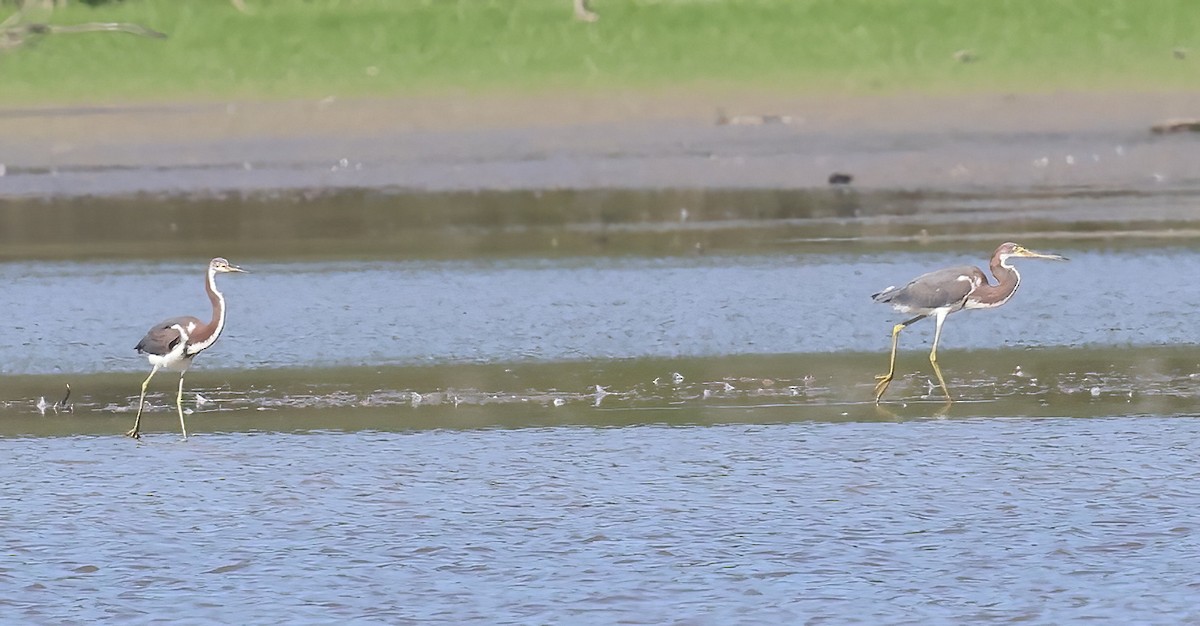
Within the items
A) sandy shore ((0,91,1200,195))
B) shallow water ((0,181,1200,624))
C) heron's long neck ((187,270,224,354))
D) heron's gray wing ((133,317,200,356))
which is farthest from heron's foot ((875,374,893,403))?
sandy shore ((0,91,1200,195))

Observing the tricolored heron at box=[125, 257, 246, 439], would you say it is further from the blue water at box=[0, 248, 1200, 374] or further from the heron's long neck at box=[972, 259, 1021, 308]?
the heron's long neck at box=[972, 259, 1021, 308]

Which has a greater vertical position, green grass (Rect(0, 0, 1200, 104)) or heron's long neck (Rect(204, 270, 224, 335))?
green grass (Rect(0, 0, 1200, 104))

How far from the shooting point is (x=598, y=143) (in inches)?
954

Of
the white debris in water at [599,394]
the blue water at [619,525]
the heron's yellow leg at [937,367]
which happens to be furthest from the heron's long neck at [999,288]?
the white debris in water at [599,394]

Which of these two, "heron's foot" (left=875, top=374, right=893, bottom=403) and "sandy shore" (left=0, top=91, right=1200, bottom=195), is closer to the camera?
"heron's foot" (left=875, top=374, right=893, bottom=403)

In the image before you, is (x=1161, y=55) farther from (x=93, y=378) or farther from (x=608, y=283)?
(x=93, y=378)

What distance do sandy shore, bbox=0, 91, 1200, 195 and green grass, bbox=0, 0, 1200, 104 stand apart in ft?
2.55

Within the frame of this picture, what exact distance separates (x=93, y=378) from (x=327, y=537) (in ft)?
15.4

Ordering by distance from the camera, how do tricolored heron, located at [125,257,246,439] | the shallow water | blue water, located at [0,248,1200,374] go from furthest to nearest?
blue water, located at [0,248,1200,374], tricolored heron, located at [125,257,246,439], the shallow water

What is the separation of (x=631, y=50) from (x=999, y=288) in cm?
1625

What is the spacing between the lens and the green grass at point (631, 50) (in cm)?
2678

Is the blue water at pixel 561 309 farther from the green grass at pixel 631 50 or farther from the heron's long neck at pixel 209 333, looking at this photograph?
the green grass at pixel 631 50

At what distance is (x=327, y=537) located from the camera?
7961mm

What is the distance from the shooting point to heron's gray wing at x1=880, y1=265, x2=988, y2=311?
11812 millimetres
